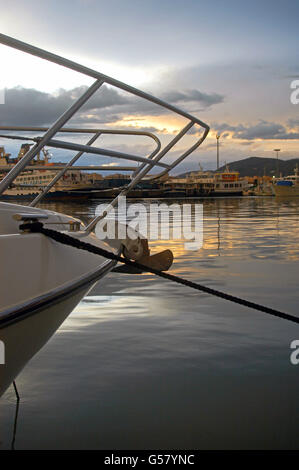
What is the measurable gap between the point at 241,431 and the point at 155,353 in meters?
1.38

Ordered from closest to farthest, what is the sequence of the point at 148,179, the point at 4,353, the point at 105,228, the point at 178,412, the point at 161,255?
the point at 4,353, the point at 178,412, the point at 148,179, the point at 105,228, the point at 161,255

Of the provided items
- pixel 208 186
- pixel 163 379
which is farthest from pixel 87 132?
pixel 208 186

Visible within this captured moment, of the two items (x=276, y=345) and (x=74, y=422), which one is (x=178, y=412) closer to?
(x=74, y=422)

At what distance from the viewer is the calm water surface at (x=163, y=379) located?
9.90 feet

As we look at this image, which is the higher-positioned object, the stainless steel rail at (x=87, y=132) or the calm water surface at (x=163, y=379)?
the stainless steel rail at (x=87, y=132)

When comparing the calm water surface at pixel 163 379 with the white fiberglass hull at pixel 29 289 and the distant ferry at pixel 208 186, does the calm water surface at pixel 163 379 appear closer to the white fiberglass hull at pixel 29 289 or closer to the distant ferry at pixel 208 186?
the white fiberglass hull at pixel 29 289

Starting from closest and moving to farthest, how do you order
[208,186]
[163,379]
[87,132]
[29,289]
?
1. [29,289]
2. [163,379]
3. [87,132]
4. [208,186]

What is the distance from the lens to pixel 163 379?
379 centimetres

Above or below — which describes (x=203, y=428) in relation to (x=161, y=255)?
below

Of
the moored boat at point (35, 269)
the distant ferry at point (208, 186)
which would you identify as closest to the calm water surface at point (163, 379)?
the moored boat at point (35, 269)

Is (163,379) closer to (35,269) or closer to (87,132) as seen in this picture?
(35,269)

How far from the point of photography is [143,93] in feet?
14.1
